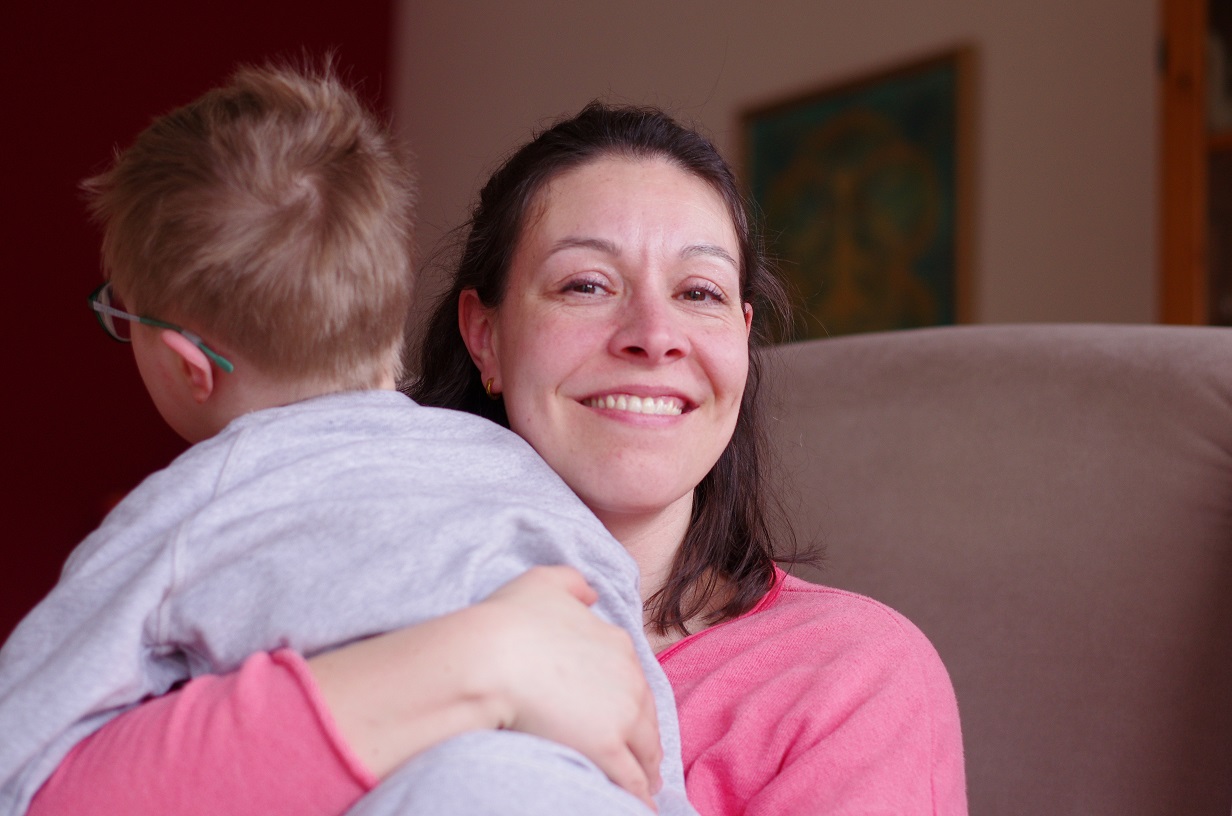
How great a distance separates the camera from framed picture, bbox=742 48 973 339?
10.3ft

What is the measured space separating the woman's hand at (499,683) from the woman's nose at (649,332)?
37 cm

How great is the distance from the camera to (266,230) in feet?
2.92

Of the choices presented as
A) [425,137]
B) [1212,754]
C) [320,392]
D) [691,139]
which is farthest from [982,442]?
[425,137]

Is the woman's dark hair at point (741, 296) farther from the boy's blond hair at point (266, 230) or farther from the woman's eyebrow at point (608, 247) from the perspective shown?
the boy's blond hair at point (266, 230)

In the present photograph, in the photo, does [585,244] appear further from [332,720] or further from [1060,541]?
[1060,541]

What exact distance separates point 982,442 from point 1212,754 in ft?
1.60

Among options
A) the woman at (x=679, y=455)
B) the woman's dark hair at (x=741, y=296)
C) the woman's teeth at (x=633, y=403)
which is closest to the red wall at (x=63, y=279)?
the woman's dark hair at (x=741, y=296)

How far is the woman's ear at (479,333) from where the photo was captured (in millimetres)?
1383

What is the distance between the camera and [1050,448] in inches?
60.2

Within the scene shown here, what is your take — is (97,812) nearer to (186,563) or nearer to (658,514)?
(186,563)

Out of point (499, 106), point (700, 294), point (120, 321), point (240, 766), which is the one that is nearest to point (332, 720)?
point (240, 766)

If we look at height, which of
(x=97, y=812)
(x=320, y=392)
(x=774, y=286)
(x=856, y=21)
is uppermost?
(x=856, y=21)

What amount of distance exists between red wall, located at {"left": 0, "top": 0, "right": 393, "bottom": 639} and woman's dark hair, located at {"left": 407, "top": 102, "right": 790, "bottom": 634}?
2656mm

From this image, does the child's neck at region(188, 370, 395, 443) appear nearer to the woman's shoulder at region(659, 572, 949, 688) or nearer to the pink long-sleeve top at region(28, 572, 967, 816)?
the pink long-sleeve top at region(28, 572, 967, 816)
